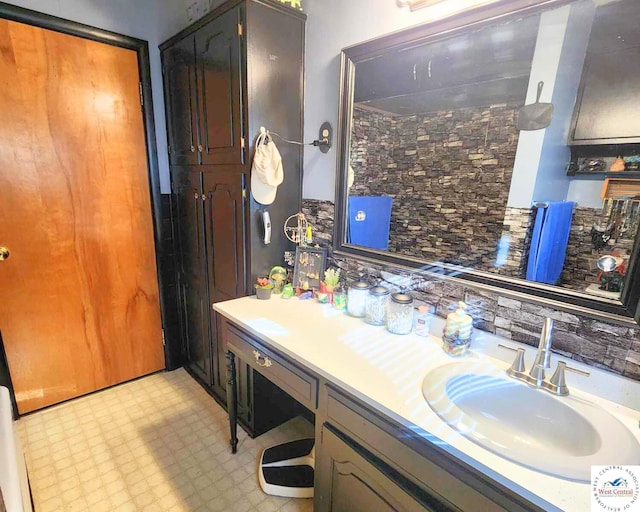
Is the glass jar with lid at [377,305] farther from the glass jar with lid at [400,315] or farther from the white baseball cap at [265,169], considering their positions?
the white baseball cap at [265,169]

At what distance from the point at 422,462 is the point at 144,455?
1.54 m

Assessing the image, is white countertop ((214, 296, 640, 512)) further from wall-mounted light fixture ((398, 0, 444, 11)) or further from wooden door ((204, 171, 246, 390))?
wall-mounted light fixture ((398, 0, 444, 11))

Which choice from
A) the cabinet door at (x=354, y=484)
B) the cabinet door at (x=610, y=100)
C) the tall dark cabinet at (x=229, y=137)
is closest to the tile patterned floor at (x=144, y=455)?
the tall dark cabinet at (x=229, y=137)

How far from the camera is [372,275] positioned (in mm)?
1476

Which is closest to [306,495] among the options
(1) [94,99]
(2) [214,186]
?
(2) [214,186]

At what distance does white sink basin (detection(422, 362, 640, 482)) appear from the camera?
2.30ft

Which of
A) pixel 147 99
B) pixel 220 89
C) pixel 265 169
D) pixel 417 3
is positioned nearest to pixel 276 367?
pixel 265 169

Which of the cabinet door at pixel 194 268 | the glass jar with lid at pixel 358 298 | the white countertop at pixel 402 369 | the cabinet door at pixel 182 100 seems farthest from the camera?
the cabinet door at pixel 194 268

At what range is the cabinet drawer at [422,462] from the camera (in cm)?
69

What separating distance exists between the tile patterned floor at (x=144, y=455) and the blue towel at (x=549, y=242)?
52.8 inches

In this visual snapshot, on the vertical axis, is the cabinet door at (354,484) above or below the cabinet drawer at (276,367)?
below

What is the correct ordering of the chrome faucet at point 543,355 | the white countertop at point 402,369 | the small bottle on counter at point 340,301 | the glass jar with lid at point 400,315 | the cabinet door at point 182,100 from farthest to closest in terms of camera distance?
the cabinet door at point 182,100, the small bottle on counter at point 340,301, the glass jar with lid at point 400,315, the chrome faucet at point 543,355, the white countertop at point 402,369

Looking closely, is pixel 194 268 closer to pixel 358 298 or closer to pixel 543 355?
pixel 358 298

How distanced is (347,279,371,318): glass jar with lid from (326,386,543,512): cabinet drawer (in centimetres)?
45
